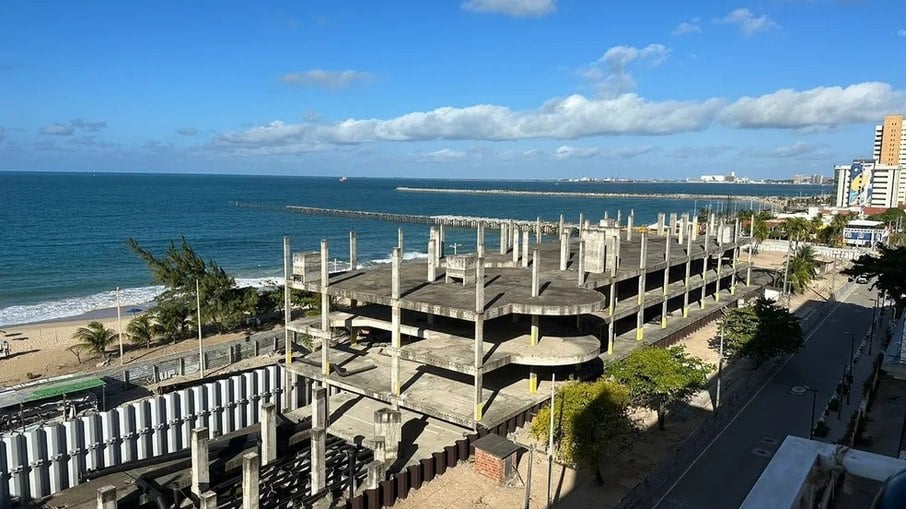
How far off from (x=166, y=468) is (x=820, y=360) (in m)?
40.9

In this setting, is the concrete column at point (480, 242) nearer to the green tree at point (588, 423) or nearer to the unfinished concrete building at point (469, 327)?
the unfinished concrete building at point (469, 327)

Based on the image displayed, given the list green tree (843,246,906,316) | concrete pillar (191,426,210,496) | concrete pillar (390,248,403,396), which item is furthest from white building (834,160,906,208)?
concrete pillar (191,426,210,496)

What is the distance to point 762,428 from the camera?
3145 cm

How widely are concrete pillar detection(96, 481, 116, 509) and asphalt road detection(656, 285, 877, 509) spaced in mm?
19257

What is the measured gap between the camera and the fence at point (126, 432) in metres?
25.7

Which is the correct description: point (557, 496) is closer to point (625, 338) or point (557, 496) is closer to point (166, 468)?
point (166, 468)

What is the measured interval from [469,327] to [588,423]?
1216cm

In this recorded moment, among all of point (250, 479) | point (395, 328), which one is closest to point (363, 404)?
point (395, 328)

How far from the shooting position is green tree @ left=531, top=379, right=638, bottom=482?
1004 inches

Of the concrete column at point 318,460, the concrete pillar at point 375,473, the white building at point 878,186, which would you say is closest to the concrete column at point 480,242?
the concrete pillar at point 375,473

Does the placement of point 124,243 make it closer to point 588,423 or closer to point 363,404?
point 363,404

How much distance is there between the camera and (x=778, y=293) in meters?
62.0

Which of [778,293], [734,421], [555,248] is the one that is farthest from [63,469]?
[778,293]

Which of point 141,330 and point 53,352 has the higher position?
point 141,330
